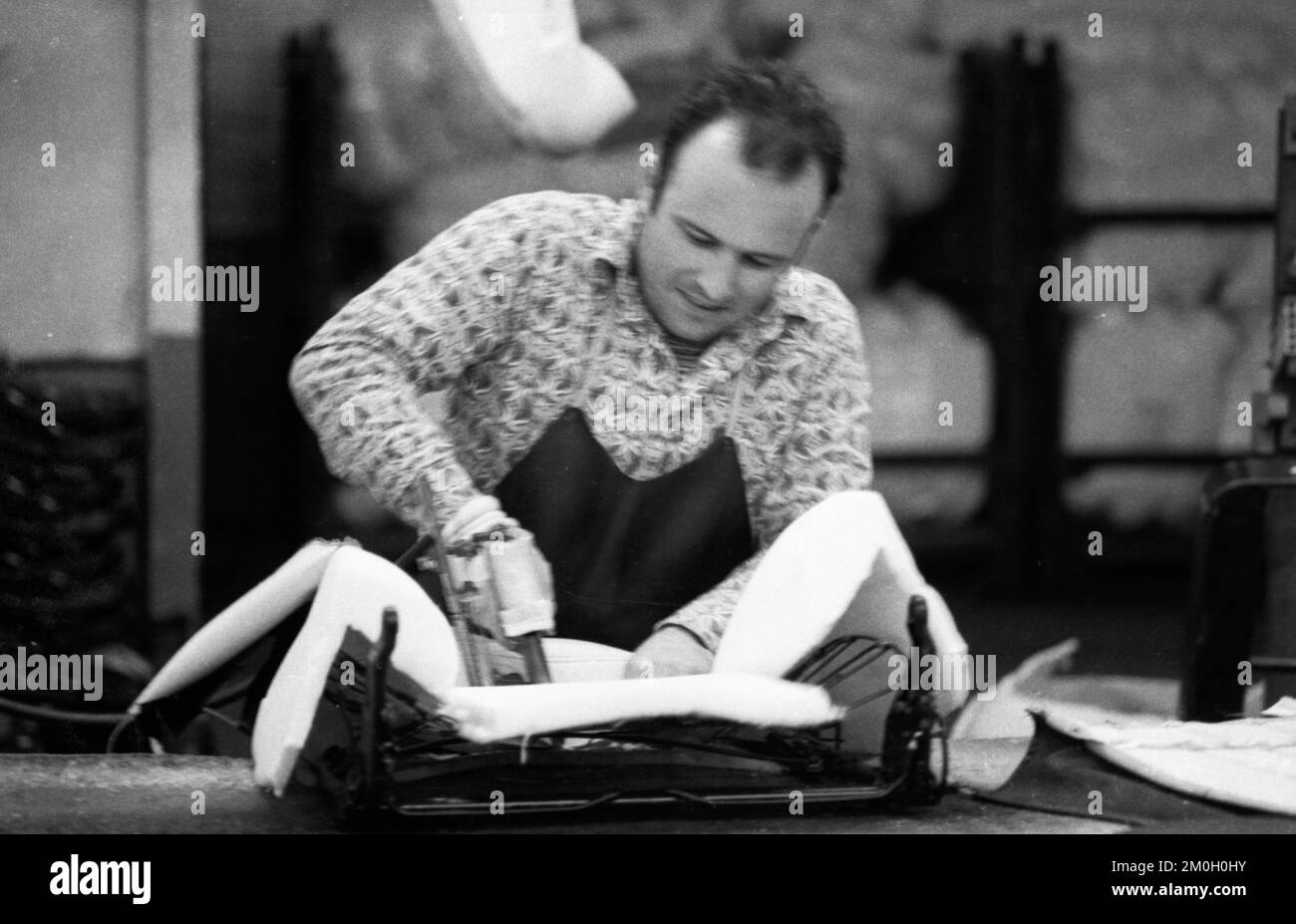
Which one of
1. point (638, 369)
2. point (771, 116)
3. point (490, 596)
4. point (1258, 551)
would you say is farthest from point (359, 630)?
point (1258, 551)

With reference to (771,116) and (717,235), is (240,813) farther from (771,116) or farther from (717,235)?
(771,116)

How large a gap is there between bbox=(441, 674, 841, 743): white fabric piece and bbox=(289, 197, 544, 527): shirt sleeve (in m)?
0.36

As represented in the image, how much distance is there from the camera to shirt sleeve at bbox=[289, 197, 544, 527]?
116 inches

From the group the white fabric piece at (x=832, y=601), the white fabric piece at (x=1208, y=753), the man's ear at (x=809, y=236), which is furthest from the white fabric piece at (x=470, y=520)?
the white fabric piece at (x=1208, y=753)

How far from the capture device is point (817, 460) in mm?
3074

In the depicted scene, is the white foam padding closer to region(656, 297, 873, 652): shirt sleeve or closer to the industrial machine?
region(656, 297, 873, 652): shirt sleeve

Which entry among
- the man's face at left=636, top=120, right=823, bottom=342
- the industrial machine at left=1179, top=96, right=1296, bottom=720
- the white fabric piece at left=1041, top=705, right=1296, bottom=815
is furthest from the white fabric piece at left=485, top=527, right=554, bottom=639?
the industrial machine at left=1179, top=96, right=1296, bottom=720

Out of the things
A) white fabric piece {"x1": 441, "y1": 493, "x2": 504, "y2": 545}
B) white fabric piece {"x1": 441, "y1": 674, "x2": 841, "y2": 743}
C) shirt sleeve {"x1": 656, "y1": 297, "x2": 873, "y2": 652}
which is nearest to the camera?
white fabric piece {"x1": 441, "y1": 674, "x2": 841, "y2": 743}

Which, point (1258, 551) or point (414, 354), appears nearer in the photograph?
point (414, 354)

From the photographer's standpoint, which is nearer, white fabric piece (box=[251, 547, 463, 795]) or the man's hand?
white fabric piece (box=[251, 547, 463, 795])

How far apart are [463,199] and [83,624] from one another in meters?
1.13

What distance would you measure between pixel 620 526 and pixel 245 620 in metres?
0.75

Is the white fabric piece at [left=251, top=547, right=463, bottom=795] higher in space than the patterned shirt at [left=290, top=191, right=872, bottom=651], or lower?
lower

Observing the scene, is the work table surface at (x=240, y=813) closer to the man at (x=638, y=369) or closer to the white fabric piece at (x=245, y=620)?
the white fabric piece at (x=245, y=620)
